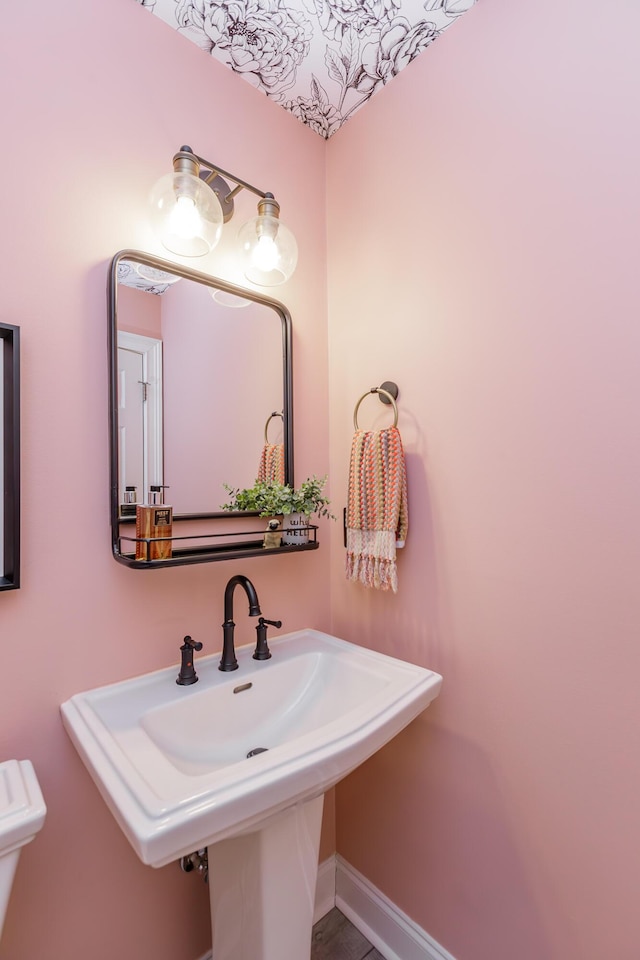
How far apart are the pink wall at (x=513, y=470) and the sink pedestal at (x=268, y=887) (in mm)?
432

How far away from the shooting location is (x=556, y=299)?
41.2 inches

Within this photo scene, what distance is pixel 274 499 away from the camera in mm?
1308

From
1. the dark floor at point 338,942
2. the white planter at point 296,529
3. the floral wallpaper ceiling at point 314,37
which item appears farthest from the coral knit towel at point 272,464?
the dark floor at point 338,942

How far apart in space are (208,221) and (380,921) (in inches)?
80.7

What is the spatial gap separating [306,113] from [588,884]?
7.38 feet

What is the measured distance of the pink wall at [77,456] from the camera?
986mm

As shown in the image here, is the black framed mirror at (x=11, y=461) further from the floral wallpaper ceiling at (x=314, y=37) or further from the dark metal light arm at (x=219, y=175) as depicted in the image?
the floral wallpaper ceiling at (x=314, y=37)

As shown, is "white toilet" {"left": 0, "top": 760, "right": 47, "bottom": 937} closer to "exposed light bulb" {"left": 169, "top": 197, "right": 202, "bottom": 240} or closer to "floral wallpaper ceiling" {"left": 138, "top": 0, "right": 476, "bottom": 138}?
"exposed light bulb" {"left": 169, "top": 197, "right": 202, "bottom": 240}

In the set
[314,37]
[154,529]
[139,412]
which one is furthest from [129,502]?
[314,37]

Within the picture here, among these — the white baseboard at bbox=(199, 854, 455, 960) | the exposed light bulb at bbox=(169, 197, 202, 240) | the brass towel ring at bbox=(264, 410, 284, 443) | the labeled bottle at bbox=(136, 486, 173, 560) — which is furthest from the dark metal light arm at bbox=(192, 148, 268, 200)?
the white baseboard at bbox=(199, 854, 455, 960)

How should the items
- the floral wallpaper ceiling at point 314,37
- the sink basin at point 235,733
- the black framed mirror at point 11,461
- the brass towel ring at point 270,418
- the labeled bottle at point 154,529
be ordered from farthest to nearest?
the brass towel ring at point 270,418 < the floral wallpaper ceiling at point 314,37 < the labeled bottle at point 154,529 < the black framed mirror at point 11,461 < the sink basin at point 235,733

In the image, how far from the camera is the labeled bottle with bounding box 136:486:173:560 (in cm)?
105

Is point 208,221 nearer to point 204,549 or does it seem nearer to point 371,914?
point 204,549

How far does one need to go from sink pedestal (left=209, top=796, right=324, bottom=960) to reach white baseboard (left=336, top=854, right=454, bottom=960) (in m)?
0.44
